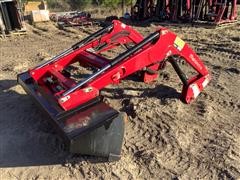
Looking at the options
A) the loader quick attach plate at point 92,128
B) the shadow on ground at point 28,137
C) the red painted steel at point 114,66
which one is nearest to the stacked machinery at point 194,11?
the red painted steel at point 114,66

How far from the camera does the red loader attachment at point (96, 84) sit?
417 centimetres

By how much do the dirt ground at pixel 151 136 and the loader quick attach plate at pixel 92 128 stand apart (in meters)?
0.25

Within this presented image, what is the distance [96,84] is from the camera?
15.1ft

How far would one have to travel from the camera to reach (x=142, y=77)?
679cm

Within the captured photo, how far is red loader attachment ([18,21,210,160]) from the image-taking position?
13.7 feet

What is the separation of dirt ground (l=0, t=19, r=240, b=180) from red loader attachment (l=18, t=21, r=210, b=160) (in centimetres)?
30

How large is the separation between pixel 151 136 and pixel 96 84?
106cm

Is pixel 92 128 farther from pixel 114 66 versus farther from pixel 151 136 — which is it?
pixel 151 136

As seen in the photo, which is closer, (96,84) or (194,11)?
(96,84)

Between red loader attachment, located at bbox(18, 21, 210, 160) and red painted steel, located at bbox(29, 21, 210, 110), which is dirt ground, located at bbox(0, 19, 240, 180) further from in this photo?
red painted steel, located at bbox(29, 21, 210, 110)

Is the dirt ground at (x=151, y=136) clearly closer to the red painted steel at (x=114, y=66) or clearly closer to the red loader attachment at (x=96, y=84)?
the red loader attachment at (x=96, y=84)

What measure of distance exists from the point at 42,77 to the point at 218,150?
2748 millimetres

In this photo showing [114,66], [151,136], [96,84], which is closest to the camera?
[96,84]

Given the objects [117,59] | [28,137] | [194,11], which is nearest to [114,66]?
[117,59]
